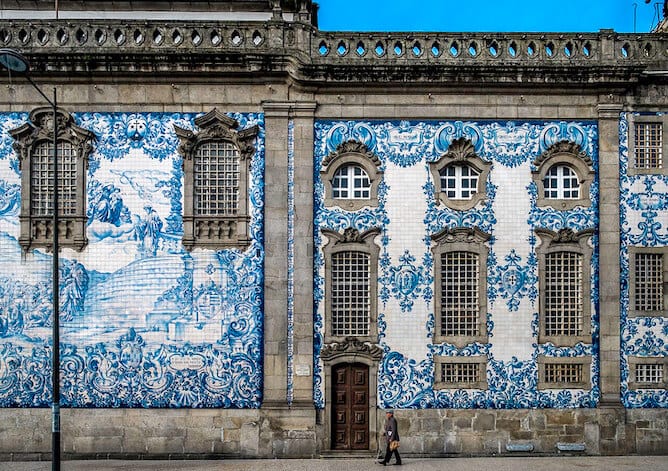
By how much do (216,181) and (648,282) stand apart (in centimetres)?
1063

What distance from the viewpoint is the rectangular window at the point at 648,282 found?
703 inches

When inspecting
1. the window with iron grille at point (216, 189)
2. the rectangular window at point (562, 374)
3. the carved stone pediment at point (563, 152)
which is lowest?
the rectangular window at point (562, 374)

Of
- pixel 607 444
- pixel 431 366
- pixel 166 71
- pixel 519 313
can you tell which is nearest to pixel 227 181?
pixel 166 71

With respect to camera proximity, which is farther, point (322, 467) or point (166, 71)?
point (166, 71)

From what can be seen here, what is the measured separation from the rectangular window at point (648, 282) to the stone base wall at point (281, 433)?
2.63 meters

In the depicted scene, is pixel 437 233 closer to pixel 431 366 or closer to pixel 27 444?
pixel 431 366

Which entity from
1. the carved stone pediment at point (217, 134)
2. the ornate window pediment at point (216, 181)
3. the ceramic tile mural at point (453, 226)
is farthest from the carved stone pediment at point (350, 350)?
the carved stone pediment at point (217, 134)

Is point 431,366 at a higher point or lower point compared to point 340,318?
lower

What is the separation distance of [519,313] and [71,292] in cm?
1060

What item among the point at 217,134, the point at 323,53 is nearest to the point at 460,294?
the point at 323,53

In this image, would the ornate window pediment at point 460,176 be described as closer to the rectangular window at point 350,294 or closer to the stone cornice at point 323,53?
the stone cornice at point 323,53

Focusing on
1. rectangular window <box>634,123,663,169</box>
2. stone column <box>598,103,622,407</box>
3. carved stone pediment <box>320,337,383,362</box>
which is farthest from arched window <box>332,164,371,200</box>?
rectangular window <box>634,123,663,169</box>

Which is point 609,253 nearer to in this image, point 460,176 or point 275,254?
point 460,176

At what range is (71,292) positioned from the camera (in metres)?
17.5
